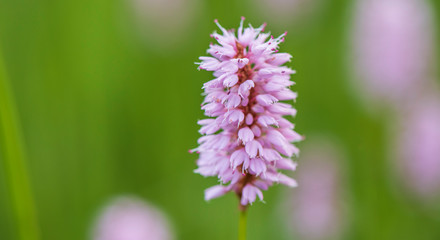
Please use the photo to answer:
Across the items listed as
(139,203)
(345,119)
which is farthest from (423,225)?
(139,203)

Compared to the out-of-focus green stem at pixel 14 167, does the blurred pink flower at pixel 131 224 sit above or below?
below

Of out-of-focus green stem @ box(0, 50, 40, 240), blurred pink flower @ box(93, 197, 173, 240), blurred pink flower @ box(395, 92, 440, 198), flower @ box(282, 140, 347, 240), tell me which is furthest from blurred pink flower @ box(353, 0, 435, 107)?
out-of-focus green stem @ box(0, 50, 40, 240)

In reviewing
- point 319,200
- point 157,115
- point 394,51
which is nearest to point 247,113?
point 319,200

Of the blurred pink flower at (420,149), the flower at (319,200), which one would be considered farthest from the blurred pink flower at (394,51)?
the flower at (319,200)

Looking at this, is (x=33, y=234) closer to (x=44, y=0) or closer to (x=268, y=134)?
(x=268, y=134)

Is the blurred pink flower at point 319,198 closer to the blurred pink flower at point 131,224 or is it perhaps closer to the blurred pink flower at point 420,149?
the blurred pink flower at point 420,149

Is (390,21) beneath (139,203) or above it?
above
